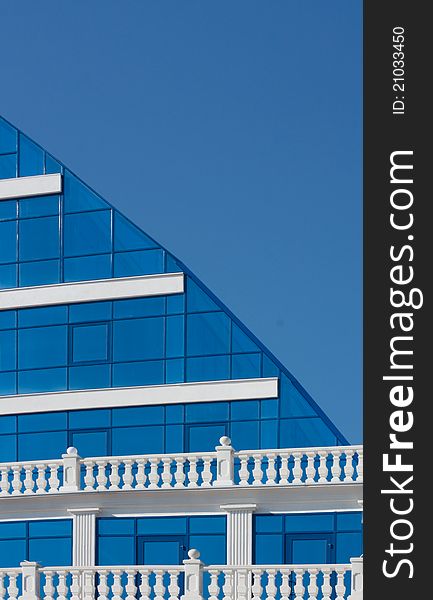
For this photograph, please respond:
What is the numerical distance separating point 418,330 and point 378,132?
6.82ft

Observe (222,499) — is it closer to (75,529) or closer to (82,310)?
(75,529)

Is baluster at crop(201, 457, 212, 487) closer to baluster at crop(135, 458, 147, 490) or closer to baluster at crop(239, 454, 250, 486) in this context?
baluster at crop(239, 454, 250, 486)

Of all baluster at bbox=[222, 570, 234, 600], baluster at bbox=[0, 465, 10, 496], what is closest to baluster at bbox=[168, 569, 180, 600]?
baluster at bbox=[222, 570, 234, 600]

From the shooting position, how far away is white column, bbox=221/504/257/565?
88.2 ft

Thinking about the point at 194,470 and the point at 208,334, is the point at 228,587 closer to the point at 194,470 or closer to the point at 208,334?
the point at 194,470

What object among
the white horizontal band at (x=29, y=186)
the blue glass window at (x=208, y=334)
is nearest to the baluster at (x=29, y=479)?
the blue glass window at (x=208, y=334)

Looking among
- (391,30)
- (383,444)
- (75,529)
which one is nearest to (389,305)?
(383,444)

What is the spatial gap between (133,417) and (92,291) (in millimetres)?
3109

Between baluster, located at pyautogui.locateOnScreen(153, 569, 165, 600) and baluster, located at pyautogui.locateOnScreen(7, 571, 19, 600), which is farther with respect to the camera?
baluster, located at pyautogui.locateOnScreen(7, 571, 19, 600)

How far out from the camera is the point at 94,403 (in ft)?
101

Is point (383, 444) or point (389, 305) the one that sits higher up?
point (389, 305)

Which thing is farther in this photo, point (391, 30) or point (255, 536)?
point (255, 536)

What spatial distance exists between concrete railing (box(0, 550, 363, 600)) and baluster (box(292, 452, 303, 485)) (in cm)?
285

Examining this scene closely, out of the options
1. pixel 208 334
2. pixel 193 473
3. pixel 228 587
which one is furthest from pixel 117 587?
A: pixel 208 334
